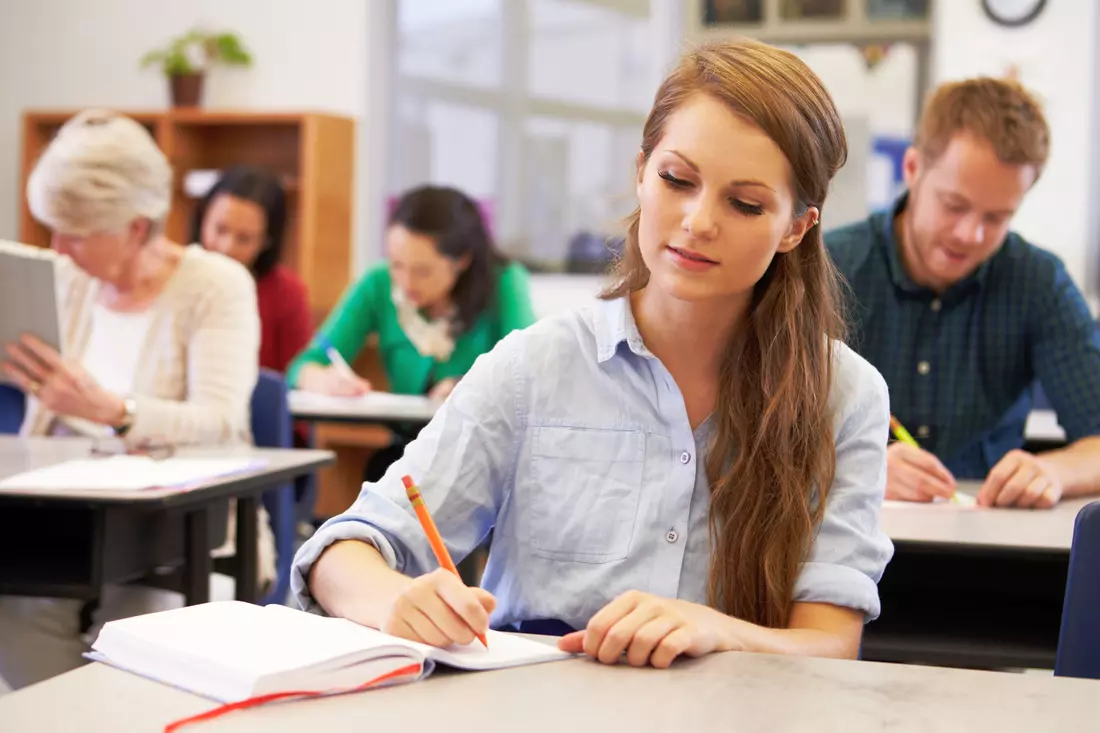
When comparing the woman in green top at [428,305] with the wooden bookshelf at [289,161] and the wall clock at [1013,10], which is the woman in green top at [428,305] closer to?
the wooden bookshelf at [289,161]

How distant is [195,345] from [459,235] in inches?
50.8

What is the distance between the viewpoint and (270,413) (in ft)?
9.27

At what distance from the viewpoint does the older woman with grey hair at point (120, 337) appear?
7.70 feet

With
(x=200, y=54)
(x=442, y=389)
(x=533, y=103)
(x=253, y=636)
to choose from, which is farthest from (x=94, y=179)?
(x=200, y=54)

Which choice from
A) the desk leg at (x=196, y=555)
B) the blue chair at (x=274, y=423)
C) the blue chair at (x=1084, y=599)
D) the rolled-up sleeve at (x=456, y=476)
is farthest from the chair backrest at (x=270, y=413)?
the blue chair at (x=1084, y=599)

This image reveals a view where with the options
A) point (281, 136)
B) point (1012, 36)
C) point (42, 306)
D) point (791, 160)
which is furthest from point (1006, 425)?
point (281, 136)

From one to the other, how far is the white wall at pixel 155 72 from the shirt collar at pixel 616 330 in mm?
4756

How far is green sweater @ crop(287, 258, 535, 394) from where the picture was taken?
393cm

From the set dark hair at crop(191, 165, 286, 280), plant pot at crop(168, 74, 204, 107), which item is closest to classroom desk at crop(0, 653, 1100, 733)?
dark hair at crop(191, 165, 286, 280)

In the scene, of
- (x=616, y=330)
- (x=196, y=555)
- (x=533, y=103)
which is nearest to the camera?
(x=616, y=330)

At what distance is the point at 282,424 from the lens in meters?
2.82

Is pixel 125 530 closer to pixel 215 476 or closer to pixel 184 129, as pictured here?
pixel 215 476

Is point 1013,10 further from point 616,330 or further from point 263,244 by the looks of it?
point 616,330

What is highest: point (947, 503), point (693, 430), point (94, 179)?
point (94, 179)
